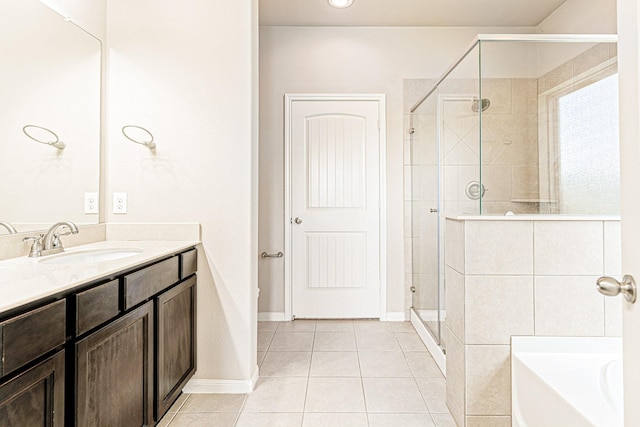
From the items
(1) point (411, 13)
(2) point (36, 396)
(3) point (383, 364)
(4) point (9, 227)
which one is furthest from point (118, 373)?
(1) point (411, 13)

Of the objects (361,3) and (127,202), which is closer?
(127,202)

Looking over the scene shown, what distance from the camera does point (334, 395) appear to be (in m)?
2.14

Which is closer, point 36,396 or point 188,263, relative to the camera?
point 36,396

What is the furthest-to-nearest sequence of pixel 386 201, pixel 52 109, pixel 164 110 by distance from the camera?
pixel 386 201 → pixel 164 110 → pixel 52 109

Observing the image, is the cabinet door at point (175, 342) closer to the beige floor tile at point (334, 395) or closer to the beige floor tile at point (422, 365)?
the beige floor tile at point (334, 395)

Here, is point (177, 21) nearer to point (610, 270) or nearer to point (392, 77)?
point (392, 77)

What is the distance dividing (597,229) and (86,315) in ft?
6.48

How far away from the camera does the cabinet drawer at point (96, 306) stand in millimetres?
1162

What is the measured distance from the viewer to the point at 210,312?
2.17 metres

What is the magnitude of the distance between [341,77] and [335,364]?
98.5 inches

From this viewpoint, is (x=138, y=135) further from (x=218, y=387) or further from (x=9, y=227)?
(x=218, y=387)

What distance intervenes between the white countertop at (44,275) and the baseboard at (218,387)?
2.80ft

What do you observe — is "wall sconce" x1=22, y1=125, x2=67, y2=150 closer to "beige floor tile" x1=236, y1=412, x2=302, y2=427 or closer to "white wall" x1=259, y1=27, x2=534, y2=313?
"beige floor tile" x1=236, y1=412, x2=302, y2=427

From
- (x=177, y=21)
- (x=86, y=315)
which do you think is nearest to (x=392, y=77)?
(x=177, y=21)
